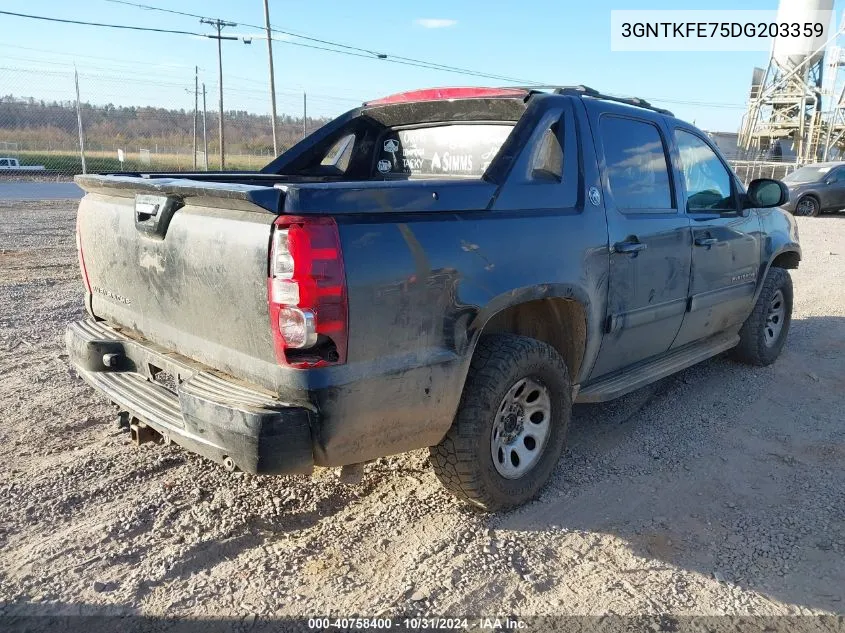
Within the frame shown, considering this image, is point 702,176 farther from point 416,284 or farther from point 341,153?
point 416,284

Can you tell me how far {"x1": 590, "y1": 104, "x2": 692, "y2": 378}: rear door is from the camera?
3.69 meters

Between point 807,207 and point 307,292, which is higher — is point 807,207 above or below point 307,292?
below

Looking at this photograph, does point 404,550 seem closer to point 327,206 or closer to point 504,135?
point 327,206

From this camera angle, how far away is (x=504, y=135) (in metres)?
3.78

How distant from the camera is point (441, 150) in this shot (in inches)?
161

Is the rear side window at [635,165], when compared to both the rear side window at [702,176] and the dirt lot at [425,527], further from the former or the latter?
the dirt lot at [425,527]

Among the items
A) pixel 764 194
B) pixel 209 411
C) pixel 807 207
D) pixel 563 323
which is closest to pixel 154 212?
pixel 209 411

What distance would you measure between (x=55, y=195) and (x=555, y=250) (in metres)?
22.5

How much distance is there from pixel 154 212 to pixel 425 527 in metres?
1.85

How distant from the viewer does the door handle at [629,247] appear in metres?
3.61

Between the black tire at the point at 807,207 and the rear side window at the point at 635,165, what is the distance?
17.8 m

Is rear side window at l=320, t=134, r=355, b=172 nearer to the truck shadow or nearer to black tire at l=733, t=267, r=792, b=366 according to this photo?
the truck shadow

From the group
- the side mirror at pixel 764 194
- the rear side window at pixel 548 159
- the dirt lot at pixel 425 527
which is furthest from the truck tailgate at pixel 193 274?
the side mirror at pixel 764 194

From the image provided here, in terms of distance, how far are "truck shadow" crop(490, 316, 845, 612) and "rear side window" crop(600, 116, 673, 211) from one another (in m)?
1.44
